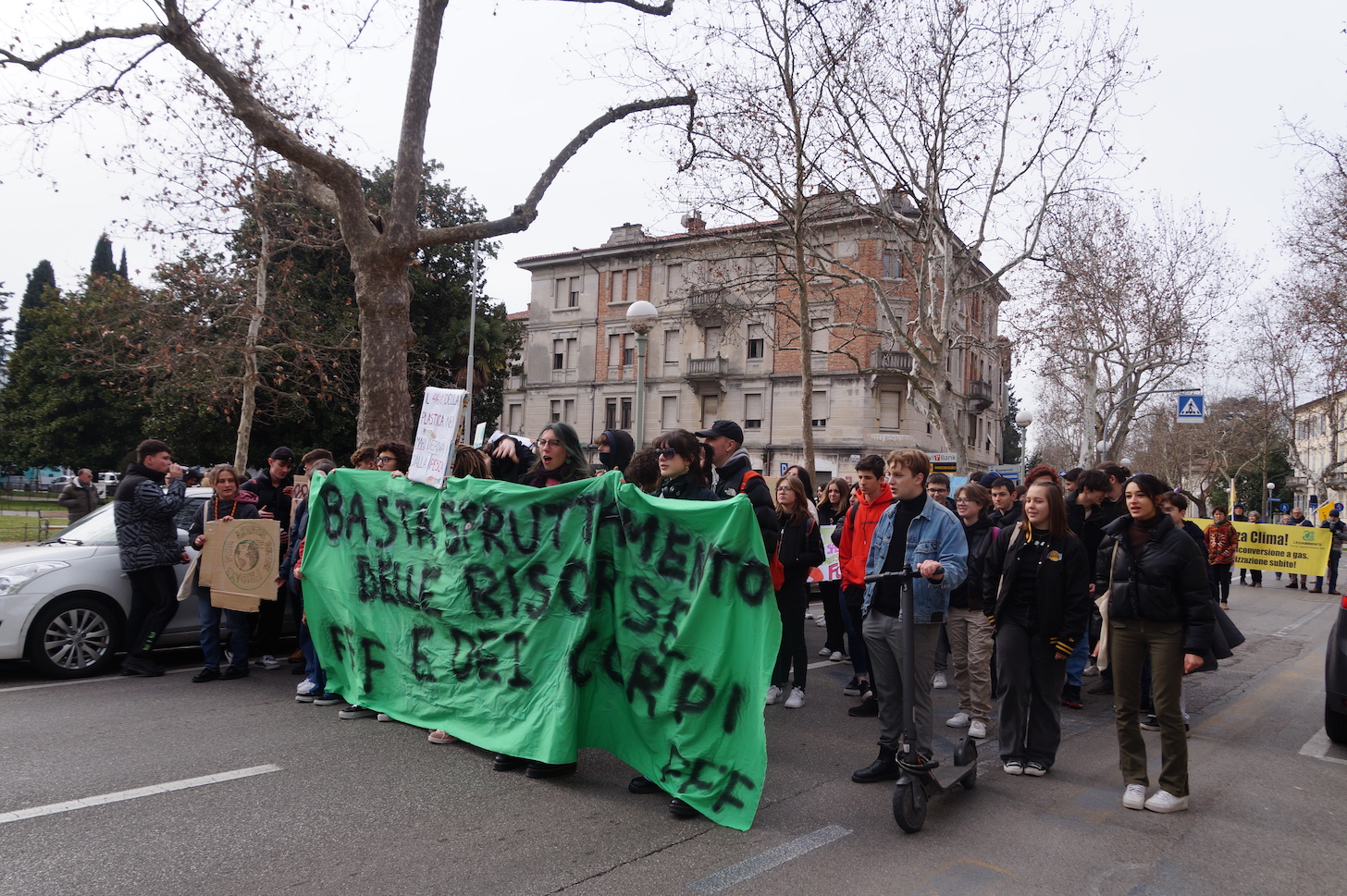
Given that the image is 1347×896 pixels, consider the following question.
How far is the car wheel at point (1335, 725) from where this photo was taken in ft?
20.2

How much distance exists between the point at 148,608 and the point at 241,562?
39.1 inches

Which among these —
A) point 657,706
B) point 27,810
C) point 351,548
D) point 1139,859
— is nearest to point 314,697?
point 351,548

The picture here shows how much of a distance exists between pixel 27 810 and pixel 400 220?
7910 millimetres

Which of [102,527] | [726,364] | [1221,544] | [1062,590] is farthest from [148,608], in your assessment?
[726,364]

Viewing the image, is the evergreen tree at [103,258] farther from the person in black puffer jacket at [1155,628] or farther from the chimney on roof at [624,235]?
the person in black puffer jacket at [1155,628]

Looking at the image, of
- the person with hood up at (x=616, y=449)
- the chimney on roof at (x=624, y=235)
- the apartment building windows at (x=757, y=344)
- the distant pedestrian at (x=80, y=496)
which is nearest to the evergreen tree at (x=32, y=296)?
the chimney on roof at (x=624, y=235)

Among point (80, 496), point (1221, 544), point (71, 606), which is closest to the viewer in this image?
point (71, 606)

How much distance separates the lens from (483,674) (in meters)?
5.34

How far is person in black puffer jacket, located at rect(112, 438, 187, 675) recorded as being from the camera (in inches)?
283

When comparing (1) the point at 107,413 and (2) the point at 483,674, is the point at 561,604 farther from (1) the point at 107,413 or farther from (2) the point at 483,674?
(1) the point at 107,413

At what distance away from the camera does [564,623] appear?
497cm

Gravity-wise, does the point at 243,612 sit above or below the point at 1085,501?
below

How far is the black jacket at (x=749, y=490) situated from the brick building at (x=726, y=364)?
1336 inches

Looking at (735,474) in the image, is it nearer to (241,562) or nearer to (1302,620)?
(241,562)
